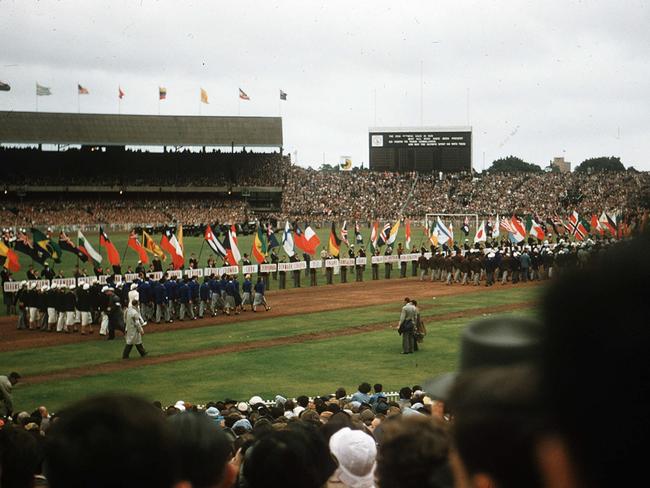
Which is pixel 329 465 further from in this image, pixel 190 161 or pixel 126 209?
pixel 190 161

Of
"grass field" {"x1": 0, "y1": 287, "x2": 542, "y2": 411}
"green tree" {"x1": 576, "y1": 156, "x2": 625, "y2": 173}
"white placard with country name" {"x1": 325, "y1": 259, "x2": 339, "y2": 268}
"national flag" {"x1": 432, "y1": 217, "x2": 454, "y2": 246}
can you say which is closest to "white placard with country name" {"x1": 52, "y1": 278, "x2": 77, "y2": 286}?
"grass field" {"x1": 0, "y1": 287, "x2": 542, "y2": 411}

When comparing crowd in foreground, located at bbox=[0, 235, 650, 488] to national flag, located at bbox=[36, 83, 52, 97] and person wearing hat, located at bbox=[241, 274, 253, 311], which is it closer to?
person wearing hat, located at bbox=[241, 274, 253, 311]

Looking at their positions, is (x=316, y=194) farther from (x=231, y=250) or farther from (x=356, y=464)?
(x=356, y=464)

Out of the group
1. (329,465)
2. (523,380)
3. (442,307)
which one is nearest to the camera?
(523,380)

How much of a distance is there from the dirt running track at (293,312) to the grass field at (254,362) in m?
0.29

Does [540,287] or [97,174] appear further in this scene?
[97,174]

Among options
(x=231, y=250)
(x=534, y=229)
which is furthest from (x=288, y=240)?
(x=534, y=229)

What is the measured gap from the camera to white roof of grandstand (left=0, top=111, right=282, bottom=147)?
8562 centimetres

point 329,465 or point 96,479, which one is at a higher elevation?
point 96,479

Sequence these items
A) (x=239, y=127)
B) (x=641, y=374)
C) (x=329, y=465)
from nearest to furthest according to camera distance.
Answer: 1. (x=641, y=374)
2. (x=329, y=465)
3. (x=239, y=127)

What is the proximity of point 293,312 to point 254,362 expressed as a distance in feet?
30.0

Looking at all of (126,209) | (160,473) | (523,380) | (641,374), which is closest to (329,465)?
(160,473)

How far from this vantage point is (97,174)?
89.5 m

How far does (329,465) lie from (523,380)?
2927mm
